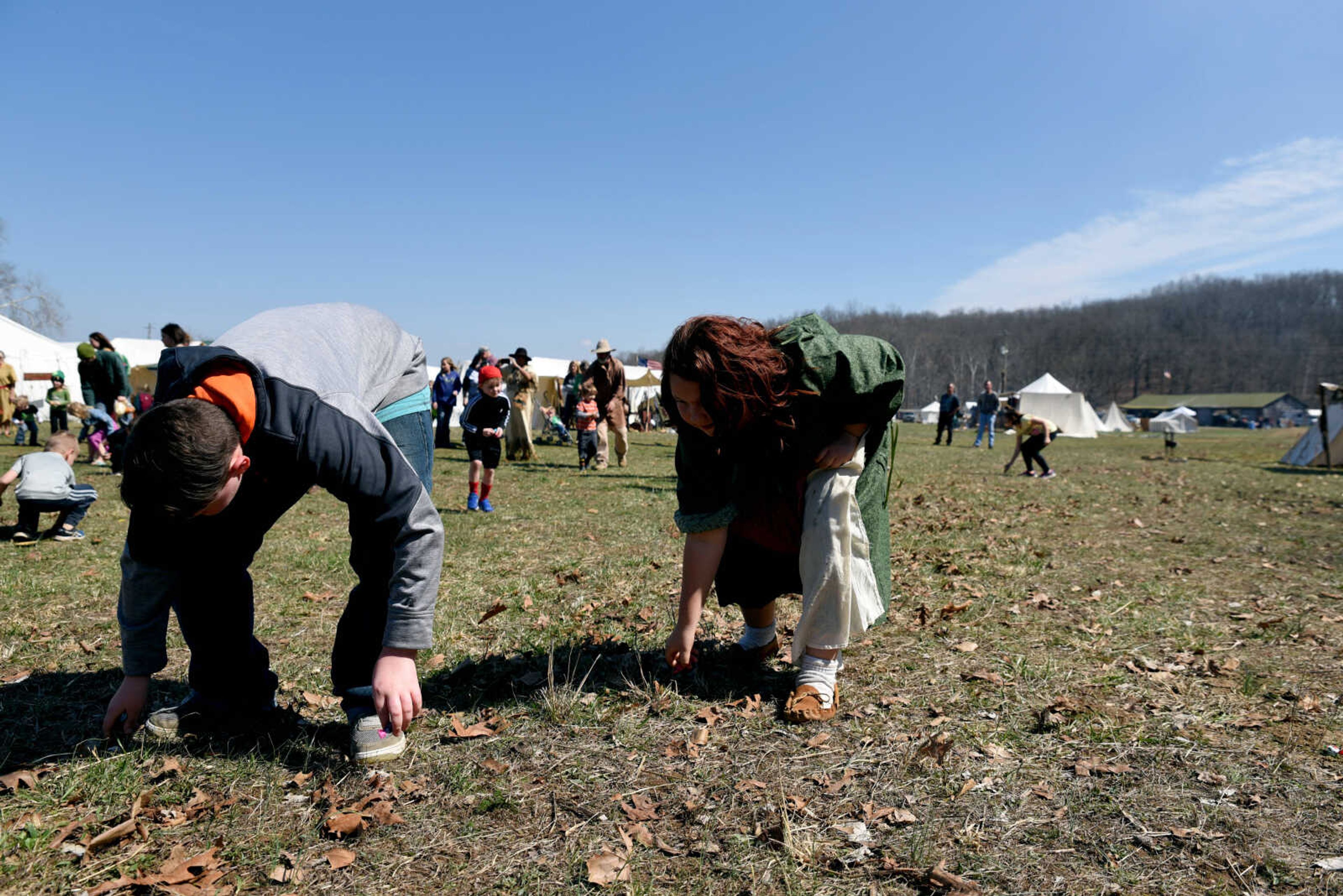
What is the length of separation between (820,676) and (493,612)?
2.06 metres

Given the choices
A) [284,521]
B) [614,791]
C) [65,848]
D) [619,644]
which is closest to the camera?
[65,848]

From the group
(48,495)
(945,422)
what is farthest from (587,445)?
(945,422)

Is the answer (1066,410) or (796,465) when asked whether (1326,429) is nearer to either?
(796,465)

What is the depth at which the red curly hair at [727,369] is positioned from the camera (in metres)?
2.39

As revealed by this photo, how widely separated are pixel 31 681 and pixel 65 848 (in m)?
1.63

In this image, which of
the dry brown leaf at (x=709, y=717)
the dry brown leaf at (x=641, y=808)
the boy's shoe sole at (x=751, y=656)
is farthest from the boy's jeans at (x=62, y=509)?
the dry brown leaf at (x=641, y=808)

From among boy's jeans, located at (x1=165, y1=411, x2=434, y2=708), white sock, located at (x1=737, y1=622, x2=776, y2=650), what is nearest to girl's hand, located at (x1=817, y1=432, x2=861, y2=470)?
white sock, located at (x1=737, y1=622, x2=776, y2=650)

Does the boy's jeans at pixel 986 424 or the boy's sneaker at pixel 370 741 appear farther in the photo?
the boy's jeans at pixel 986 424

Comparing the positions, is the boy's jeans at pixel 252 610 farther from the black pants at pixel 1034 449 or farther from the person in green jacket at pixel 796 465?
the black pants at pixel 1034 449

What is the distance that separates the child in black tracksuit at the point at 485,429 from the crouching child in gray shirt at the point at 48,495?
3.40m

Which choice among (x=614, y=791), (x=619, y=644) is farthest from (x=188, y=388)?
(x=619, y=644)

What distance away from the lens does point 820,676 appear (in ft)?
9.61

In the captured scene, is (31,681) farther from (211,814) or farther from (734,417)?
(734,417)

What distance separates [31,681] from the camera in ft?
10.6
